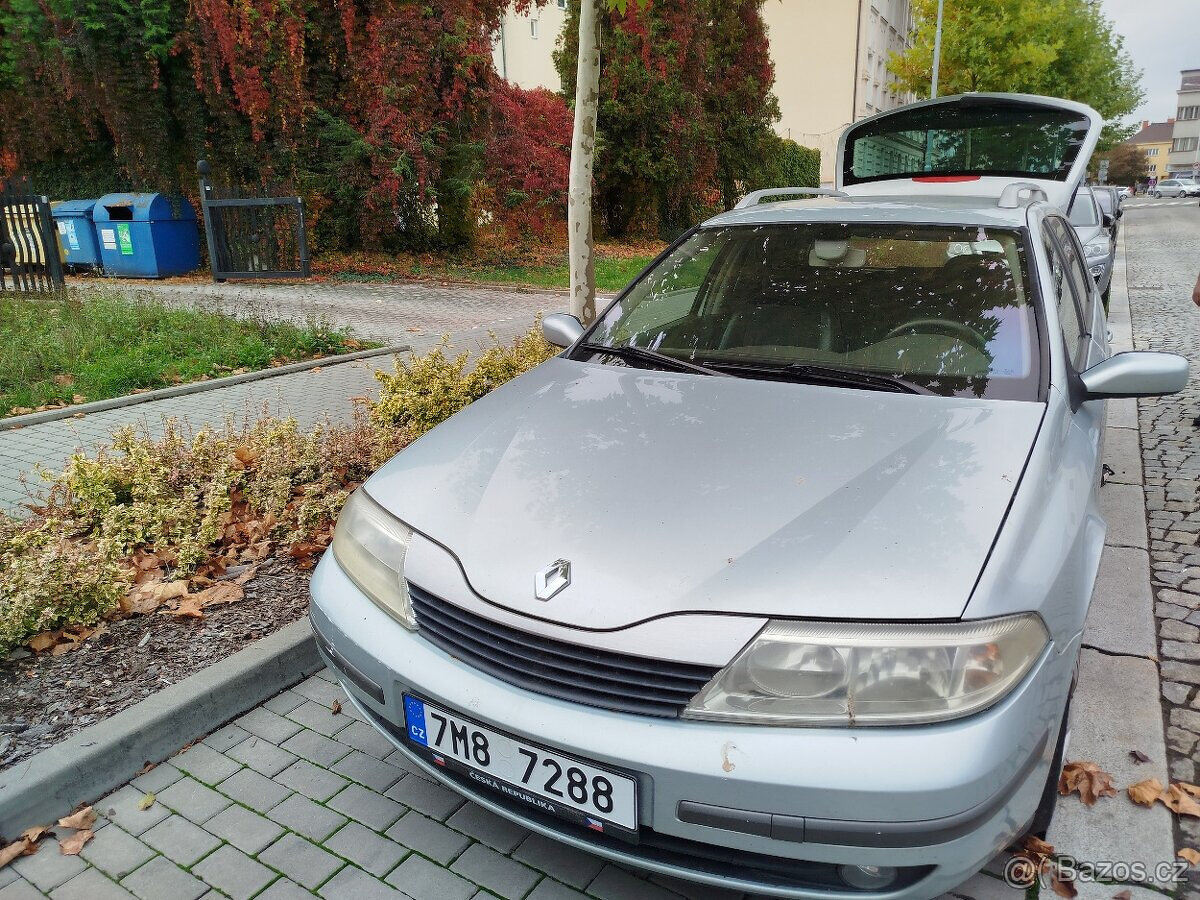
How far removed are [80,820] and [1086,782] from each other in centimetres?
284

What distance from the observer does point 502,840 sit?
2312mm

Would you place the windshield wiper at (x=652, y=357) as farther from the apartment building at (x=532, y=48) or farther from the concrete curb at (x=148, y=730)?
the apartment building at (x=532, y=48)

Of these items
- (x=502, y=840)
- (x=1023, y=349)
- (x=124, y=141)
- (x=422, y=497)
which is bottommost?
(x=502, y=840)

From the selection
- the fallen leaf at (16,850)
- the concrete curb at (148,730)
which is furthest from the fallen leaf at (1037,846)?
the fallen leaf at (16,850)

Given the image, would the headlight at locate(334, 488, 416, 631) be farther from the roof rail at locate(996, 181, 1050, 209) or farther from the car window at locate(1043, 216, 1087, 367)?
the roof rail at locate(996, 181, 1050, 209)

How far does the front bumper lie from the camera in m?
1.60

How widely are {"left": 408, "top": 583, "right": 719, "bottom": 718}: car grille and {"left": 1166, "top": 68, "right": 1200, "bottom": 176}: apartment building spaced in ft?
507

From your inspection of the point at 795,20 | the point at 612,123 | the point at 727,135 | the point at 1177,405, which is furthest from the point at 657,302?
the point at 795,20

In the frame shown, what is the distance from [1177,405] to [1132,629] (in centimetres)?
391

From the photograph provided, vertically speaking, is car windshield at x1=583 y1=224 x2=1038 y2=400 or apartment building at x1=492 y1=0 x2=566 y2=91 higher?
apartment building at x1=492 y1=0 x2=566 y2=91

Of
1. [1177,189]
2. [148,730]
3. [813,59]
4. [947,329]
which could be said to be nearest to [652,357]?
[947,329]

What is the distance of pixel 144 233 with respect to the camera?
1323 cm

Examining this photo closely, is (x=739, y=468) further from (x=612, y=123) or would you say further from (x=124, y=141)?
(x=612, y=123)

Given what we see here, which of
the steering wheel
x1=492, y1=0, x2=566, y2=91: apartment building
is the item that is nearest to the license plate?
the steering wheel
